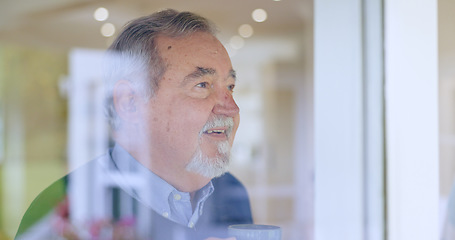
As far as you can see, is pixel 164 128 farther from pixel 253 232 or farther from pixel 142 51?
pixel 253 232

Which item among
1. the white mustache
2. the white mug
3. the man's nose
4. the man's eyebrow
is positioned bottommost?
the white mug

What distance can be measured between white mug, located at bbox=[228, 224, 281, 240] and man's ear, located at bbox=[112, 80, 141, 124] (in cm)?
27

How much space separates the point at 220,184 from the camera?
2.99 feet

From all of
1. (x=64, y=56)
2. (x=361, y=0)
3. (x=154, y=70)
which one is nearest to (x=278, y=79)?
(x=64, y=56)

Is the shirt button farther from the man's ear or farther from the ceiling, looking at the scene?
the ceiling

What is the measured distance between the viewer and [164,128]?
2.81 ft

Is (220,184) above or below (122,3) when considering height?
below

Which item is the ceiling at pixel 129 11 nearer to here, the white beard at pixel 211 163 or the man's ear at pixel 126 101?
the man's ear at pixel 126 101

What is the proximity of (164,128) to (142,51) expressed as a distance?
0.43 feet

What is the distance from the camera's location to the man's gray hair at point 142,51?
0.83 metres

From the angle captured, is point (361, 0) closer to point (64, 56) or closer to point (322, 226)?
point (322, 226)

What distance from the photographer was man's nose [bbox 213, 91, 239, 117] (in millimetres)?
876

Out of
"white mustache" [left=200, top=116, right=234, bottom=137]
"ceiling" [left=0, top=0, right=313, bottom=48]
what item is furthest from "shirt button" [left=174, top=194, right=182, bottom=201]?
"ceiling" [left=0, top=0, right=313, bottom=48]

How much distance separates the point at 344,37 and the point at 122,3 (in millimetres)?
425
